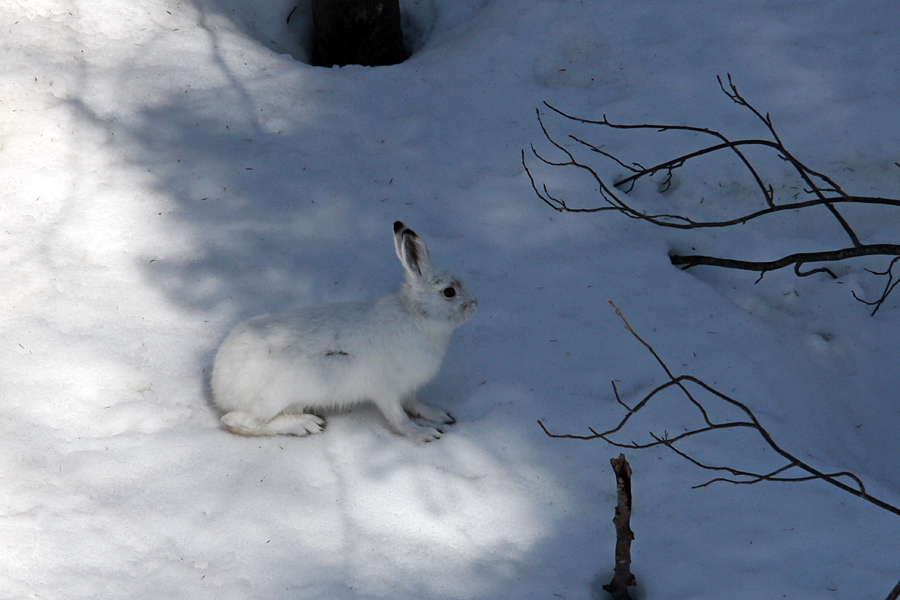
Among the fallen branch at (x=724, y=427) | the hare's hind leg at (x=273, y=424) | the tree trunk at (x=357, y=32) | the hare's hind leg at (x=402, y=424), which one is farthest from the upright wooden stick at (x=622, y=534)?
the tree trunk at (x=357, y=32)

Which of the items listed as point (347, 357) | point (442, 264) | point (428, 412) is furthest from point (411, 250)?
point (442, 264)

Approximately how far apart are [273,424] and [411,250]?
42.3 inches

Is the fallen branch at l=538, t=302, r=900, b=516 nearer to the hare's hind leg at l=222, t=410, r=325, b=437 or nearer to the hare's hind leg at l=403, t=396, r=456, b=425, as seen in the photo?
the hare's hind leg at l=403, t=396, r=456, b=425

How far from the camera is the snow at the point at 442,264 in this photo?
3.34 meters

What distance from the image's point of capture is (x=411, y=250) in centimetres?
396

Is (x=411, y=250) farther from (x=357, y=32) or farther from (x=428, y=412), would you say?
(x=357, y=32)

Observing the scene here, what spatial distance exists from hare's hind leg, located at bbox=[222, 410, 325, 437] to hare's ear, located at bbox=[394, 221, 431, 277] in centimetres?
88

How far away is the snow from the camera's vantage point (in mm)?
3340

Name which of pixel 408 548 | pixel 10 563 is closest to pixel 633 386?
pixel 408 548

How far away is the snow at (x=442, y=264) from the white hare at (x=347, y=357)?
0.45ft

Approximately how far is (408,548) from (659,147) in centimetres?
355

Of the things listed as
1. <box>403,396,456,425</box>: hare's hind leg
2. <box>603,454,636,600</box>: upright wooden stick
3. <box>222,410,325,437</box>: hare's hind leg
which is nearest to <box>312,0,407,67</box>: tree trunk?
<box>403,396,456,425</box>: hare's hind leg

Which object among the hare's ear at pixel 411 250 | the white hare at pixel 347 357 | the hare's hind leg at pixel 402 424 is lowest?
the hare's hind leg at pixel 402 424

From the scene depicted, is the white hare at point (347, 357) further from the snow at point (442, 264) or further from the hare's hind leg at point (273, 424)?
the snow at point (442, 264)
